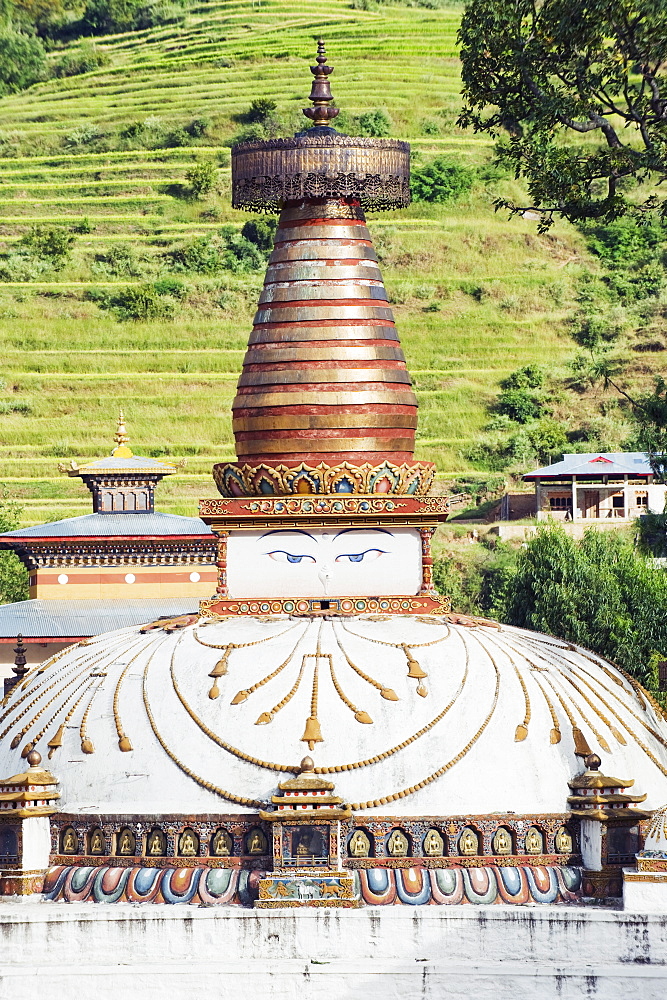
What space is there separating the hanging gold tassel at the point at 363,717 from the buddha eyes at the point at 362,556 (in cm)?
234

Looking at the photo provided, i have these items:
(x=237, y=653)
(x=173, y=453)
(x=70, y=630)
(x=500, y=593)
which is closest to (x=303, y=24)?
(x=173, y=453)

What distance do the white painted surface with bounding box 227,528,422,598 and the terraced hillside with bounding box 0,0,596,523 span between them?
4550 cm

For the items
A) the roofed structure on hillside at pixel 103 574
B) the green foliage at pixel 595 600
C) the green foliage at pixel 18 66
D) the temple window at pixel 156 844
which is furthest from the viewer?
the green foliage at pixel 18 66

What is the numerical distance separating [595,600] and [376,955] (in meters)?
23.1

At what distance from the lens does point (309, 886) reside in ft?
57.0

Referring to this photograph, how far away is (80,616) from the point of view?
39.6m

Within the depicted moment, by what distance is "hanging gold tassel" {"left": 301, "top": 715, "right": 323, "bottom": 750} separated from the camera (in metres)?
17.8

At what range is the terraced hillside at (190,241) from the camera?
74.1 metres

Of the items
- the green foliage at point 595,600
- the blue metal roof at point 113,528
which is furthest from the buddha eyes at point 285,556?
the blue metal roof at point 113,528

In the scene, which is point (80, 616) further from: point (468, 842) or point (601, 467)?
point (601, 467)

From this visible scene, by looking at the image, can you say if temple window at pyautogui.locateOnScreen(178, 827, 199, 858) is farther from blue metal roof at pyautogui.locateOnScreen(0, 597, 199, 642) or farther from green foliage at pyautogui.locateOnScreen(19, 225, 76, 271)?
green foliage at pyautogui.locateOnScreen(19, 225, 76, 271)

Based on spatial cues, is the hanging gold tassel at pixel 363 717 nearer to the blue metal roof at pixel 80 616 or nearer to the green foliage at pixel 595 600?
the green foliage at pixel 595 600

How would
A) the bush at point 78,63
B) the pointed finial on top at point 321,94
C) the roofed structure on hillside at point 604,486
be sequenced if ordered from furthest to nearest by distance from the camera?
1. the bush at point 78,63
2. the roofed structure on hillside at point 604,486
3. the pointed finial on top at point 321,94

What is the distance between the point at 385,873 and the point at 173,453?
53074 mm
